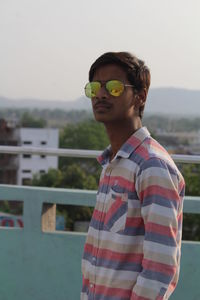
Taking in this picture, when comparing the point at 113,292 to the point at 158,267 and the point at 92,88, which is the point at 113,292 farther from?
the point at 92,88

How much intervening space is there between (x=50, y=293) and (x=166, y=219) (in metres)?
2.10

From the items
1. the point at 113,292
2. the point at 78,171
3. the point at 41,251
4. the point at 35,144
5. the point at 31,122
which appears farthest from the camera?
the point at 31,122

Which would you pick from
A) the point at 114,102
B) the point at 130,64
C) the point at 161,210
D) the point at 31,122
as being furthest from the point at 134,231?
the point at 31,122

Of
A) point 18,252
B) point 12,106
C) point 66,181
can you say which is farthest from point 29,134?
point 18,252

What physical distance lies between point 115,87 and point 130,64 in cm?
8

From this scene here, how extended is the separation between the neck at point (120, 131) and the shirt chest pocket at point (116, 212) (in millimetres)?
167

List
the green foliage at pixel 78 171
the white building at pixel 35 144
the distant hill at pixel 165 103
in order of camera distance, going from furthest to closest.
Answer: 1. the distant hill at pixel 165 103
2. the white building at pixel 35 144
3. the green foliage at pixel 78 171

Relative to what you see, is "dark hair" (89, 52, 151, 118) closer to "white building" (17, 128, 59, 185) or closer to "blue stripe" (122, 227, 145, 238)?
"blue stripe" (122, 227, 145, 238)

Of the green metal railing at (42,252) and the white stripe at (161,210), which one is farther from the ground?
the white stripe at (161,210)

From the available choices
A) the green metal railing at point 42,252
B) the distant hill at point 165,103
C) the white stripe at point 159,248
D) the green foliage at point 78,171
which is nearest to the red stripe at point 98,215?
the white stripe at point 159,248

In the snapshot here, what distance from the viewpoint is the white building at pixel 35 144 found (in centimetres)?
9112

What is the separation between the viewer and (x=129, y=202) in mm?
1765

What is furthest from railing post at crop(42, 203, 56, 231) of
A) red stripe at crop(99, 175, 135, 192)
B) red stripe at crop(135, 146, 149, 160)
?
red stripe at crop(135, 146, 149, 160)

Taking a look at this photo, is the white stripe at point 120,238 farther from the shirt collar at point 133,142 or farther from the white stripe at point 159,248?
the shirt collar at point 133,142
